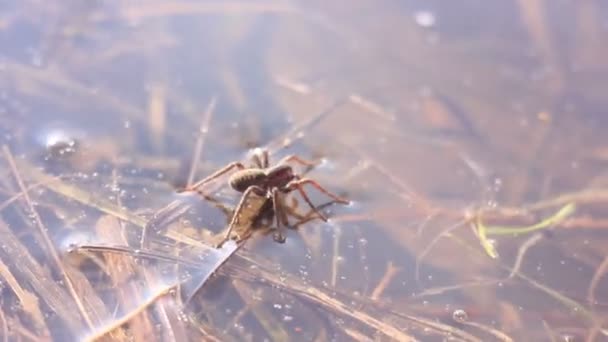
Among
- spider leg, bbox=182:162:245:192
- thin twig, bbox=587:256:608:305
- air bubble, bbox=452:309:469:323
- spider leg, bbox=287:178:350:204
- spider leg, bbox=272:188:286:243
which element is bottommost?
air bubble, bbox=452:309:469:323

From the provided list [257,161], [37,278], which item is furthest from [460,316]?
[37,278]

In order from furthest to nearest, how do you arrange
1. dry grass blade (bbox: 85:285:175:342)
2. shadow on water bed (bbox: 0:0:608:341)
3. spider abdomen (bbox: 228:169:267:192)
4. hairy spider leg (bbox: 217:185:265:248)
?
spider abdomen (bbox: 228:169:267:192) < hairy spider leg (bbox: 217:185:265:248) < shadow on water bed (bbox: 0:0:608:341) < dry grass blade (bbox: 85:285:175:342)

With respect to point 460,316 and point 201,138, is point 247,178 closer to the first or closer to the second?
point 201,138

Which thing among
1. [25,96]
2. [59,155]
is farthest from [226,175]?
[25,96]

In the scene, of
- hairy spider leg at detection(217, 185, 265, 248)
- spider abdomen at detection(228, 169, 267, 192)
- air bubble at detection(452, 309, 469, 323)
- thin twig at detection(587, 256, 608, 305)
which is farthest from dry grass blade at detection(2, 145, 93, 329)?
thin twig at detection(587, 256, 608, 305)

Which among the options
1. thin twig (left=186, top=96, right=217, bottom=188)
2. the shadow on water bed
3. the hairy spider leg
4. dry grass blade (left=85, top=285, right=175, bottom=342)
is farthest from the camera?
thin twig (left=186, top=96, right=217, bottom=188)

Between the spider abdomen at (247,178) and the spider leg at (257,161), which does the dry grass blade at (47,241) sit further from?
the spider leg at (257,161)

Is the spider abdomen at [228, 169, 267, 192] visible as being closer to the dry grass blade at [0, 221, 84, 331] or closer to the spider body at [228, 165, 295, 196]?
the spider body at [228, 165, 295, 196]

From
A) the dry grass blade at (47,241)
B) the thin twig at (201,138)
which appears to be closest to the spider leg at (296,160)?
the thin twig at (201,138)
